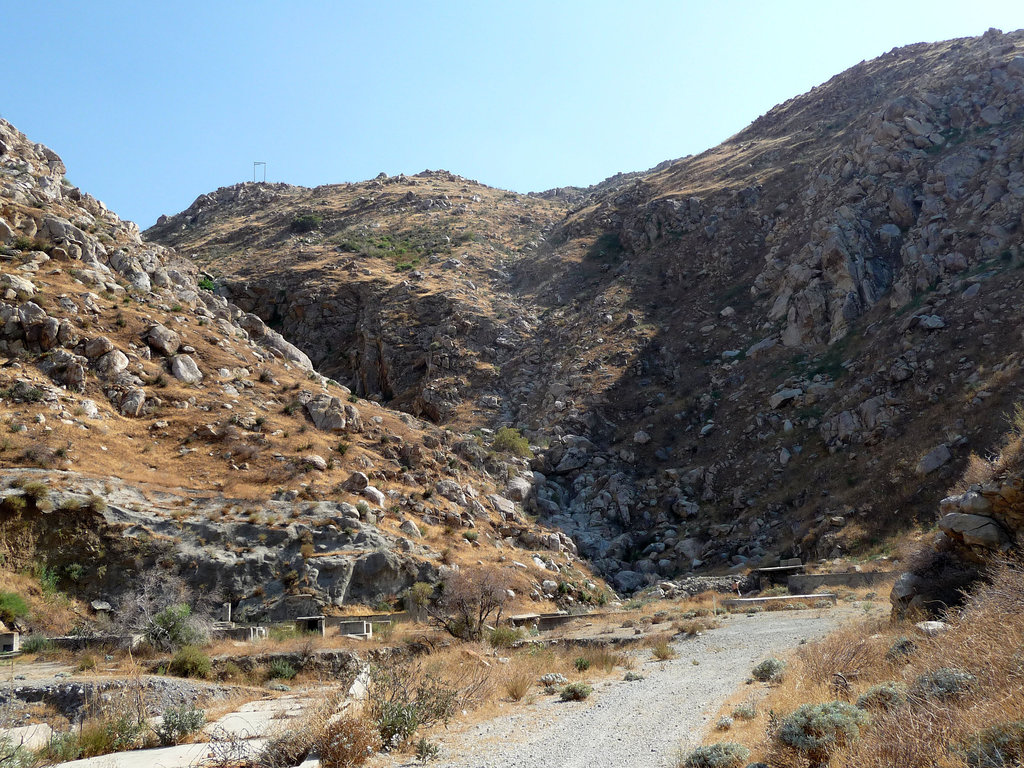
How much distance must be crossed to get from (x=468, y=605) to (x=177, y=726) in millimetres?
9563

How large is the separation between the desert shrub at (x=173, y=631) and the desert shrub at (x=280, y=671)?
6.54 feet

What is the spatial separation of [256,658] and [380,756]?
7.63 m

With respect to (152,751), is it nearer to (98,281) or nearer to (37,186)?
(98,281)

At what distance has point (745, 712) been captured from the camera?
7883mm

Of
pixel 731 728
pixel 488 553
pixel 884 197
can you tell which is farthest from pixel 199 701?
pixel 884 197

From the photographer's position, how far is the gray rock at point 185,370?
79.8ft

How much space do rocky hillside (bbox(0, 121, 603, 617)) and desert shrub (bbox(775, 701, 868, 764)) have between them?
15366mm

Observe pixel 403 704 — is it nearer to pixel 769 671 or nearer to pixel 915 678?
pixel 915 678

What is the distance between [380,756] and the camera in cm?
736

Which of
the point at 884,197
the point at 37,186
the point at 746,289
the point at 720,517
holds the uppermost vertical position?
the point at 37,186

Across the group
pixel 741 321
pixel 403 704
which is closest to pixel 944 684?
pixel 403 704

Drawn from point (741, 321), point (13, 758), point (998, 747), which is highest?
point (741, 321)

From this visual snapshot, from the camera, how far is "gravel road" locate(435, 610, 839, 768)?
7172mm

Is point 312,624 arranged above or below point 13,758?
below
